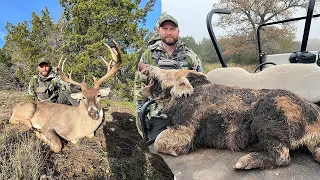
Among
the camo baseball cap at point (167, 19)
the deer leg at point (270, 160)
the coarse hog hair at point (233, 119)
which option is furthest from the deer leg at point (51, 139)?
the deer leg at point (270, 160)

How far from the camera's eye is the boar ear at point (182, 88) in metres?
2.77

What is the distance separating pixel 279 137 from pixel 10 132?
6.19 m

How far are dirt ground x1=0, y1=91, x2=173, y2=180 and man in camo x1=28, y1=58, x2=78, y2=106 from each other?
42.7 inches

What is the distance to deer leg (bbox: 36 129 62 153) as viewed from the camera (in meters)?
6.41

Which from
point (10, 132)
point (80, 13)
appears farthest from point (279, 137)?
point (80, 13)

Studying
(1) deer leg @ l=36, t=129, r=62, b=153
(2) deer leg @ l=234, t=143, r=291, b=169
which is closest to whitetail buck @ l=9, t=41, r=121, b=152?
(1) deer leg @ l=36, t=129, r=62, b=153

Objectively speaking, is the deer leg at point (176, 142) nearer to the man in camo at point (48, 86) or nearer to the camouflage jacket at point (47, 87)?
the man in camo at point (48, 86)

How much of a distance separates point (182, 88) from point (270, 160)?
1.02m

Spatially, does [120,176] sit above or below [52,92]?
below

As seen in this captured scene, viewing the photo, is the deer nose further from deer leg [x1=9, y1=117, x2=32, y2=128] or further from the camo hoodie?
the camo hoodie

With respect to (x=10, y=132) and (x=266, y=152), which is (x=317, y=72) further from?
(x=10, y=132)

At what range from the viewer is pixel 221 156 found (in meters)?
2.45

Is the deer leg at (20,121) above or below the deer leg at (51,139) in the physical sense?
above

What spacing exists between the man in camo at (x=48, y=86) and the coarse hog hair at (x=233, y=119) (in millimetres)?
6063
